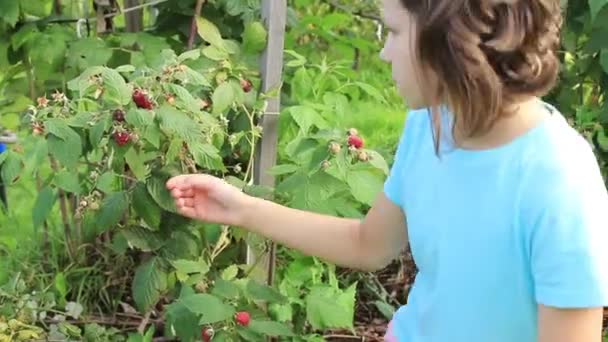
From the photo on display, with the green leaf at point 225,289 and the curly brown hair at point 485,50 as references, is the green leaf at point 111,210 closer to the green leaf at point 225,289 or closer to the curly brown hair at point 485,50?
the green leaf at point 225,289

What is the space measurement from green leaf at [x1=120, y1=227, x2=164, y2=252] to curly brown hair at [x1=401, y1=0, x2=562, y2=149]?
1.15 metres

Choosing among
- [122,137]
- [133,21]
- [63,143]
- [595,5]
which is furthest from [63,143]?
[595,5]

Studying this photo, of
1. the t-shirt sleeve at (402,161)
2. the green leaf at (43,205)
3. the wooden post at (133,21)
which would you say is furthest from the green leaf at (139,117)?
the wooden post at (133,21)

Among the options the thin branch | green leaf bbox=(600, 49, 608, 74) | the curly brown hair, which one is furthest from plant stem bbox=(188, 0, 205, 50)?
the curly brown hair

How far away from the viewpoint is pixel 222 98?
8.64 feet

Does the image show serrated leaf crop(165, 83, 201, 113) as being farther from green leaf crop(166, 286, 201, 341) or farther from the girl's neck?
the girl's neck

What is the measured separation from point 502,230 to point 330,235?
1.60ft

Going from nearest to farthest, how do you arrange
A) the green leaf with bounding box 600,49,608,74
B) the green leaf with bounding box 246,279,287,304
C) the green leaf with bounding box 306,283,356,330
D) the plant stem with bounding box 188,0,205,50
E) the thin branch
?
the green leaf with bounding box 246,279,287,304
the green leaf with bounding box 306,283,356,330
the plant stem with bounding box 188,0,205,50
the green leaf with bounding box 600,49,608,74
the thin branch

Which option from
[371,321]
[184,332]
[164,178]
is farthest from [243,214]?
[371,321]

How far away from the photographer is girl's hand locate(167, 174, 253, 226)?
2.15 m

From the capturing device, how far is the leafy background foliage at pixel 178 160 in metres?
2.48

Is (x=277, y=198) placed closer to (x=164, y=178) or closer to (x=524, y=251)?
(x=164, y=178)

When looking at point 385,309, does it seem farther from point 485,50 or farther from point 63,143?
point 485,50

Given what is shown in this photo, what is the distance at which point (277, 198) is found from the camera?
275cm
